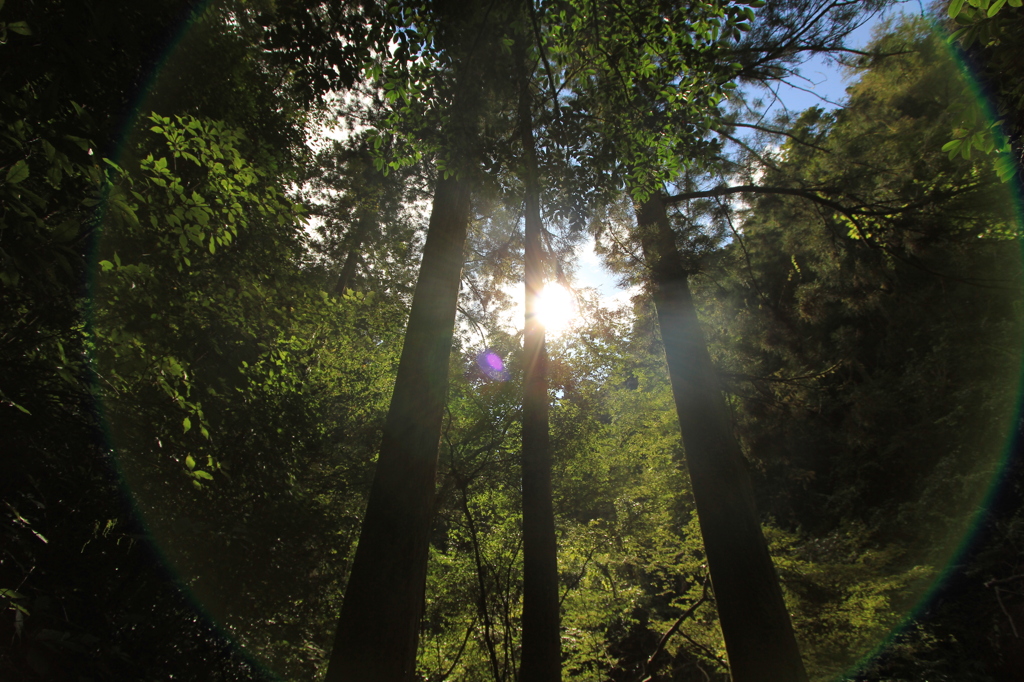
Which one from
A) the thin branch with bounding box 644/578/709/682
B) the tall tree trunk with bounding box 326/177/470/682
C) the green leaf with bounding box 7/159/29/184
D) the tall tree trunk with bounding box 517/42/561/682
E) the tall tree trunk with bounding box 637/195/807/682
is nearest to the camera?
the green leaf with bounding box 7/159/29/184

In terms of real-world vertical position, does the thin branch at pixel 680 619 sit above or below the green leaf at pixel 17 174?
below

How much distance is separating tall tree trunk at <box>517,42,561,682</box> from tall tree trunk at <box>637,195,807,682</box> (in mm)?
1483

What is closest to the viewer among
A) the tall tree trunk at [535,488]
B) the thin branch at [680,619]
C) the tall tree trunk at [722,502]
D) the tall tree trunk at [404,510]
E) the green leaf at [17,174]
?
the green leaf at [17,174]

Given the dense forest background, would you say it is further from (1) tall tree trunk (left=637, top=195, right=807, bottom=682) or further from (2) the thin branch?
(1) tall tree trunk (left=637, top=195, right=807, bottom=682)

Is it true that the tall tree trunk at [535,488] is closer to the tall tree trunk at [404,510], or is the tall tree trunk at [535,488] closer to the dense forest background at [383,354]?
the dense forest background at [383,354]

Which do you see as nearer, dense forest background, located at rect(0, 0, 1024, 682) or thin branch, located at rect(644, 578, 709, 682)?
dense forest background, located at rect(0, 0, 1024, 682)

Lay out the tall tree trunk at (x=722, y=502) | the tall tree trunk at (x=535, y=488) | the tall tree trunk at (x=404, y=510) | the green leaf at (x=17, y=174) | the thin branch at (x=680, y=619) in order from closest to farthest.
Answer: the green leaf at (x=17, y=174), the tall tree trunk at (x=404, y=510), the tall tree trunk at (x=722, y=502), the tall tree trunk at (x=535, y=488), the thin branch at (x=680, y=619)

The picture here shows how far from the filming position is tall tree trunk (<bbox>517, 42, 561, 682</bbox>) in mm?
3855

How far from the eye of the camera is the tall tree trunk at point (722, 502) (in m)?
3.24

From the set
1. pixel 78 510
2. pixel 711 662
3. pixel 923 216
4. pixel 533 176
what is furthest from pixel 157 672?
pixel 711 662

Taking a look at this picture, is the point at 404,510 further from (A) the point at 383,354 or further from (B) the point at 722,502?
(A) the point at 383,354

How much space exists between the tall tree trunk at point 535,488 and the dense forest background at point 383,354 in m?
0.36

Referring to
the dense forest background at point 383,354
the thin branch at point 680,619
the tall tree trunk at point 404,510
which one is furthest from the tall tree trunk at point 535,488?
the thin branch at point 680,619

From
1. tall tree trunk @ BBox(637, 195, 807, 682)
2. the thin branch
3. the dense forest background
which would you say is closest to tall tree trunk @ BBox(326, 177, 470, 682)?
the dense forest background
